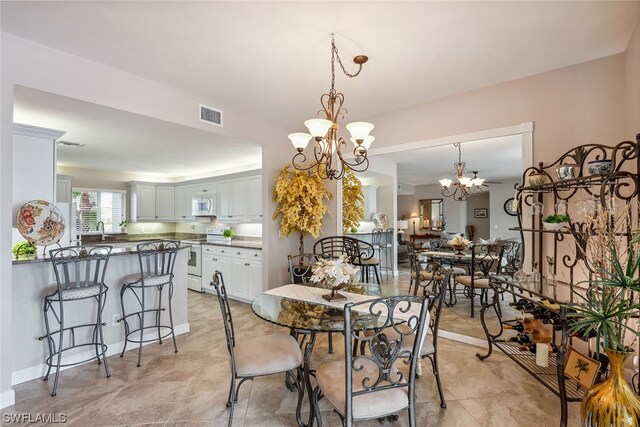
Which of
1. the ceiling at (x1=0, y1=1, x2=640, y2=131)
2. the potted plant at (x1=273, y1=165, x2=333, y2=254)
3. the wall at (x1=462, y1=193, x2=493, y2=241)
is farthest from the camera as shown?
the wall at (x1=462, y1=193, x2=493, y2=241)

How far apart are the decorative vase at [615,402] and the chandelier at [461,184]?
281cm

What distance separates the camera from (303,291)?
2.79m

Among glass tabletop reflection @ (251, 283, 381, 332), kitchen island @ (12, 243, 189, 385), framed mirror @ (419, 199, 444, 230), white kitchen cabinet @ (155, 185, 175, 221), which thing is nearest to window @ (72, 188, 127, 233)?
white kitchen cabinet @ (155, 185, 175, 221)

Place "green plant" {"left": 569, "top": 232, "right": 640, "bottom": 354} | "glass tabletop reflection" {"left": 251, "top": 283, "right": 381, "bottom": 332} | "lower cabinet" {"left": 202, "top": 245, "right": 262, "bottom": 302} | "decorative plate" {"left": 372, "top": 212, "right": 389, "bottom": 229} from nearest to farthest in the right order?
"green plant" {"left": 569, "top": 232, "right": 640, "bottom": 354}
"glass tabletop reflection" {"left": 251, "top": 283, "right": 381, "bottom": 332}
"lower cabinet" {"left": 202, "top": 245, "right": 262, "bottom": 302}
"decorative plate" {"left": 372, "top": 212, "right": 389, "bottom": 229}

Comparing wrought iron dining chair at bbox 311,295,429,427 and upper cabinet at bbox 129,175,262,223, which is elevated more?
upper cabinet at bbox 129,175,262,223

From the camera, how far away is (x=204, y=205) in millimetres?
6773

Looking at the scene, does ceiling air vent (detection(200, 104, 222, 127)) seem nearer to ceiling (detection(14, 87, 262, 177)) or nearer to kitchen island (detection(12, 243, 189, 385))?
ceiling (detection(14, 87, 262, 177))


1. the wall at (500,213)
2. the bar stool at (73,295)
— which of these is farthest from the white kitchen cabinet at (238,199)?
the wall at (500,213)

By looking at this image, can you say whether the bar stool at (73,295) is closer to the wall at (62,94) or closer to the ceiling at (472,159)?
the wall at (62,94)

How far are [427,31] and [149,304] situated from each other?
392 centimetres

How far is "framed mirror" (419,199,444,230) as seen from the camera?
577 centimetres

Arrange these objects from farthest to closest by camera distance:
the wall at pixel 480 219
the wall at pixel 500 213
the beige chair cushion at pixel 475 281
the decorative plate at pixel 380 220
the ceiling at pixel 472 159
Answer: the decorative plate at pixel 380 220, the wall at pixel 480 219, the wall at pixel 500 213, the beige chair cushion at pixel 475 281, the ceiling at pixel 472 159

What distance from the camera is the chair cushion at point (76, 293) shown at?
105 inches

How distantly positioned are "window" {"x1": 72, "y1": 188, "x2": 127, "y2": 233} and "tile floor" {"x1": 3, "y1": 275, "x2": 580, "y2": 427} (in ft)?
17.0
